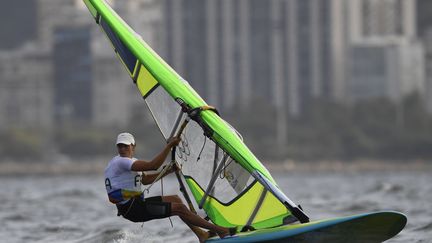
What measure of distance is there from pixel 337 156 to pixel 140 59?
353ft

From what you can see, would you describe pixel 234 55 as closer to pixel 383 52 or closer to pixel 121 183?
pixel 383 52

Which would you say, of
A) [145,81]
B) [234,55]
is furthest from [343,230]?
[234,55]

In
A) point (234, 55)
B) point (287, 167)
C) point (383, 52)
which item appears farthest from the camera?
point (234, 55)

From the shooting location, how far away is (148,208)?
16.6 meters

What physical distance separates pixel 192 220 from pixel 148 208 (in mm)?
552

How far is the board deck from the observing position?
49.7ft

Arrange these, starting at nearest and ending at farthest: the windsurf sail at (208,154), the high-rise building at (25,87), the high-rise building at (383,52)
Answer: the windsurf sail at (208,154)
the high-rise building at (383,52)
the high-rise building at (25,87)

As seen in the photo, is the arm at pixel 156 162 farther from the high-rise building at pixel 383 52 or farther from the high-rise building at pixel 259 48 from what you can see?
the high-rise building at pixel 259 48

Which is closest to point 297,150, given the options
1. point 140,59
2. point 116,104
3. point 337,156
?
point 337,156

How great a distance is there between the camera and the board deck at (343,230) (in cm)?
1515

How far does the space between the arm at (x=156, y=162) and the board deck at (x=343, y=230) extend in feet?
4.47

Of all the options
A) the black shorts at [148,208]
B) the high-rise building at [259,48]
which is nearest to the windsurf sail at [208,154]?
the black shorts at [148,208]

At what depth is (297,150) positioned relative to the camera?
12381cm

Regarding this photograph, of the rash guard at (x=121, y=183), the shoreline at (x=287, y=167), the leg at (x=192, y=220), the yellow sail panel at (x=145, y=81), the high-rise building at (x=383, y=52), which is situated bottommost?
the leg at (x=192, y=220)
